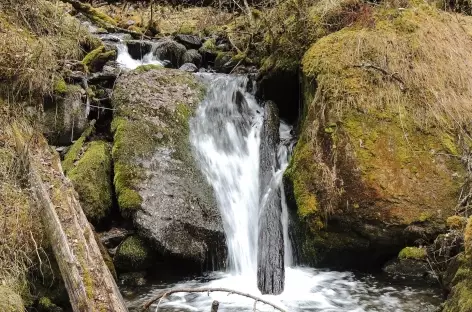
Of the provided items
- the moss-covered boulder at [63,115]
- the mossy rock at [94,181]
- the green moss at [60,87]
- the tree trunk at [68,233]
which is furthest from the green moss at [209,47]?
the tree trunk at [68,233]

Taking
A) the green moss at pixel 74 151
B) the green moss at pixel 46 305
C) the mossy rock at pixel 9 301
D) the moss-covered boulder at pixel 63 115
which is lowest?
the green moss at pixel 46 305

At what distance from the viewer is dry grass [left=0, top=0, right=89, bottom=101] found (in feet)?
18.6

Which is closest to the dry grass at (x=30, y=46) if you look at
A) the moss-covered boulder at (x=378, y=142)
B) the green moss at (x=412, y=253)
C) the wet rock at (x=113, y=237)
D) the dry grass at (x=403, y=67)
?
the wet rock at (x=113, y=237)

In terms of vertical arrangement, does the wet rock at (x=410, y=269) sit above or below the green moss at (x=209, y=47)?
below

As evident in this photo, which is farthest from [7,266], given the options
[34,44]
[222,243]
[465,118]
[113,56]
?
[113,56]

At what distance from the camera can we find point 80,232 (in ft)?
14.1

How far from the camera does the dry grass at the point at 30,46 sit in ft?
18.6

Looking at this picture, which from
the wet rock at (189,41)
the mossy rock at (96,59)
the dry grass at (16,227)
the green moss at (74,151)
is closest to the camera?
the dry grass at (16,227)

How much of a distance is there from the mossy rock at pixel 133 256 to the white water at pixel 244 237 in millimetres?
335

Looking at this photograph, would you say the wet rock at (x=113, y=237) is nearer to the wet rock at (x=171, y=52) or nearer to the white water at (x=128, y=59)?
the white water at (x=128, y=59)

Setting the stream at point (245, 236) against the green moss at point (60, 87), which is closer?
the stream at point (245, 236)

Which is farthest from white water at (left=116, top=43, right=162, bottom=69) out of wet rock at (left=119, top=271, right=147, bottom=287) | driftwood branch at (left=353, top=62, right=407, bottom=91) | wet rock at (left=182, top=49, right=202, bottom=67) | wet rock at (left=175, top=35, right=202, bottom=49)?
wet rock at (left=119, top=271, right=147, bottom=287)

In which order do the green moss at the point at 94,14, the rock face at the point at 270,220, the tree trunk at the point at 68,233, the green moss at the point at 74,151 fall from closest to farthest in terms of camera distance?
1. the tree trunk at the point at 68,233
2. the rock face at the point at 270,220
3. the green moss at the point at 74,151
4. the green moss at the point at 94,14

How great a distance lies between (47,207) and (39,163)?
804 millimetres
